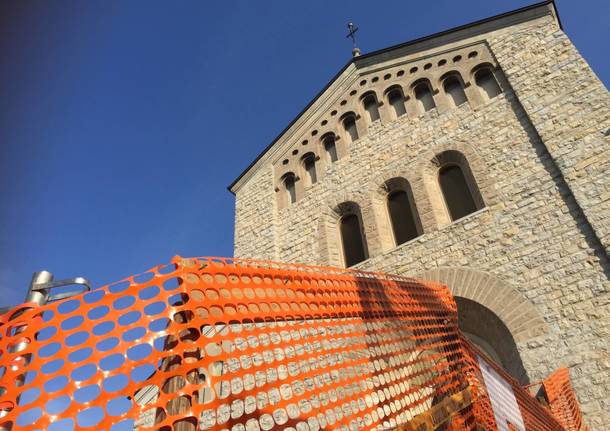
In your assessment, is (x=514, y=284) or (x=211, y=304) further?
(x=514, y=284)

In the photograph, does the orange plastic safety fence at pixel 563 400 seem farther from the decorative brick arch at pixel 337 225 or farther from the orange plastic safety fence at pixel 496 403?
the decorative brick arch at pixel 337 225

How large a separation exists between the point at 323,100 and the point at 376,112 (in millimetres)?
1859

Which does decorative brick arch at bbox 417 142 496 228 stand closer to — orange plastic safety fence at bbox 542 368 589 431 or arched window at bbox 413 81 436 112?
arched window at bbox 413 81 436 112

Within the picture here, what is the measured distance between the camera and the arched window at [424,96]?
877 cm

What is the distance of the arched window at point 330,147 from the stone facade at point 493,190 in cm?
20

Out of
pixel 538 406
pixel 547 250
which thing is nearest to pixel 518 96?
pixel 547 250

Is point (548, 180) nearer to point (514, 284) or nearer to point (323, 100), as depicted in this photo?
point (514, 284)

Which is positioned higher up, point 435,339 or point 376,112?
point 376,112

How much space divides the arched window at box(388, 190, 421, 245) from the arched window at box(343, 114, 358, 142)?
2227mm

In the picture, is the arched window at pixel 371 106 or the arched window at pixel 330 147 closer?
the arched window at pixel 371 106

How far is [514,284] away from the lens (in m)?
5.68

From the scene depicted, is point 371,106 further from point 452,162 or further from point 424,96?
point 452,162

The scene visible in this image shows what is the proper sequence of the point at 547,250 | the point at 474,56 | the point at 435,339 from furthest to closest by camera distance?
the point at 474,56 < the point at 547,250 < the point at 435,339

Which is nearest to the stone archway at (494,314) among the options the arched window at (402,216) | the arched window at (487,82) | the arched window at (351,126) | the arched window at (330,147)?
the arched window at (402,216)
